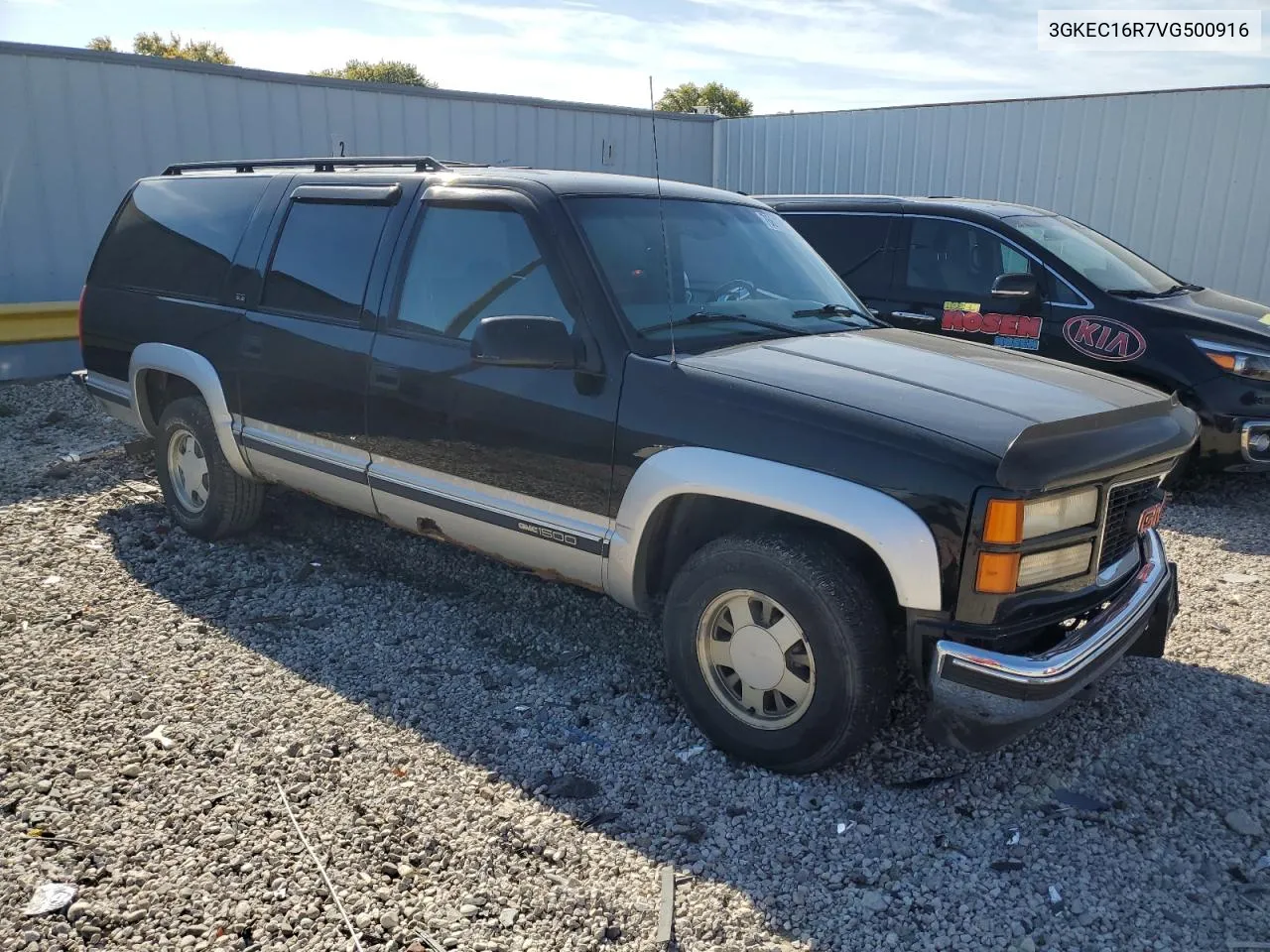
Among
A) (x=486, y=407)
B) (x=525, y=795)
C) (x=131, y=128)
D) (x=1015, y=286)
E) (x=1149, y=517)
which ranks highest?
(x=131, y=128)

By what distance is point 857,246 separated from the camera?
7.43 metres

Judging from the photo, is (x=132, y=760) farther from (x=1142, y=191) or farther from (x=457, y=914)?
(x=1142, y=191)

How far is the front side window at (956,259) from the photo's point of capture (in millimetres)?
6781

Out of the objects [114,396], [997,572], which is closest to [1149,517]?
[997,572]

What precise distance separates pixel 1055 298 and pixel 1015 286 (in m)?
0.45

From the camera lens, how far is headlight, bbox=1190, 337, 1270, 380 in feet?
19.6

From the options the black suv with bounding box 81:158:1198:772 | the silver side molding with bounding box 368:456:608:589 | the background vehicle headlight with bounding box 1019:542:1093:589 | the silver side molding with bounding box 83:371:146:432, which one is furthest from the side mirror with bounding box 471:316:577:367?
the silver side molding with bounding box 83:371:146:432

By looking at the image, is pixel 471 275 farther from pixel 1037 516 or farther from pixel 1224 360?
pixel 1224 360

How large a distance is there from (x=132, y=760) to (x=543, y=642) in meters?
1.62

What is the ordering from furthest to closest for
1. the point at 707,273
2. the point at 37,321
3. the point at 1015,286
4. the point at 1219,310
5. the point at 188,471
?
the point at 37,321
the point at 1219,310
the point at 1015,286
the point at 188,471
the point at 707,273

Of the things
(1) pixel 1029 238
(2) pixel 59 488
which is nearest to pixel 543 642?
(2) pixel 59 488

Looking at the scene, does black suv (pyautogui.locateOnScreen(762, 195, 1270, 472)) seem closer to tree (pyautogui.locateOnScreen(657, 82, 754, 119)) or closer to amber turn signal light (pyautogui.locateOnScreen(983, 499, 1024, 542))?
amber turn signal light (pyautogui.locateOnScreen(983, 499, 1024, 542))

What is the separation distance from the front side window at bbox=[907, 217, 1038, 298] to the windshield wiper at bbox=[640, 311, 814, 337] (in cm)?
356

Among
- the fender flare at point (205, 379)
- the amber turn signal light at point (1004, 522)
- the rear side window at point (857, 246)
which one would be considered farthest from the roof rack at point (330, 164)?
the rear side window at point (857, 246)
